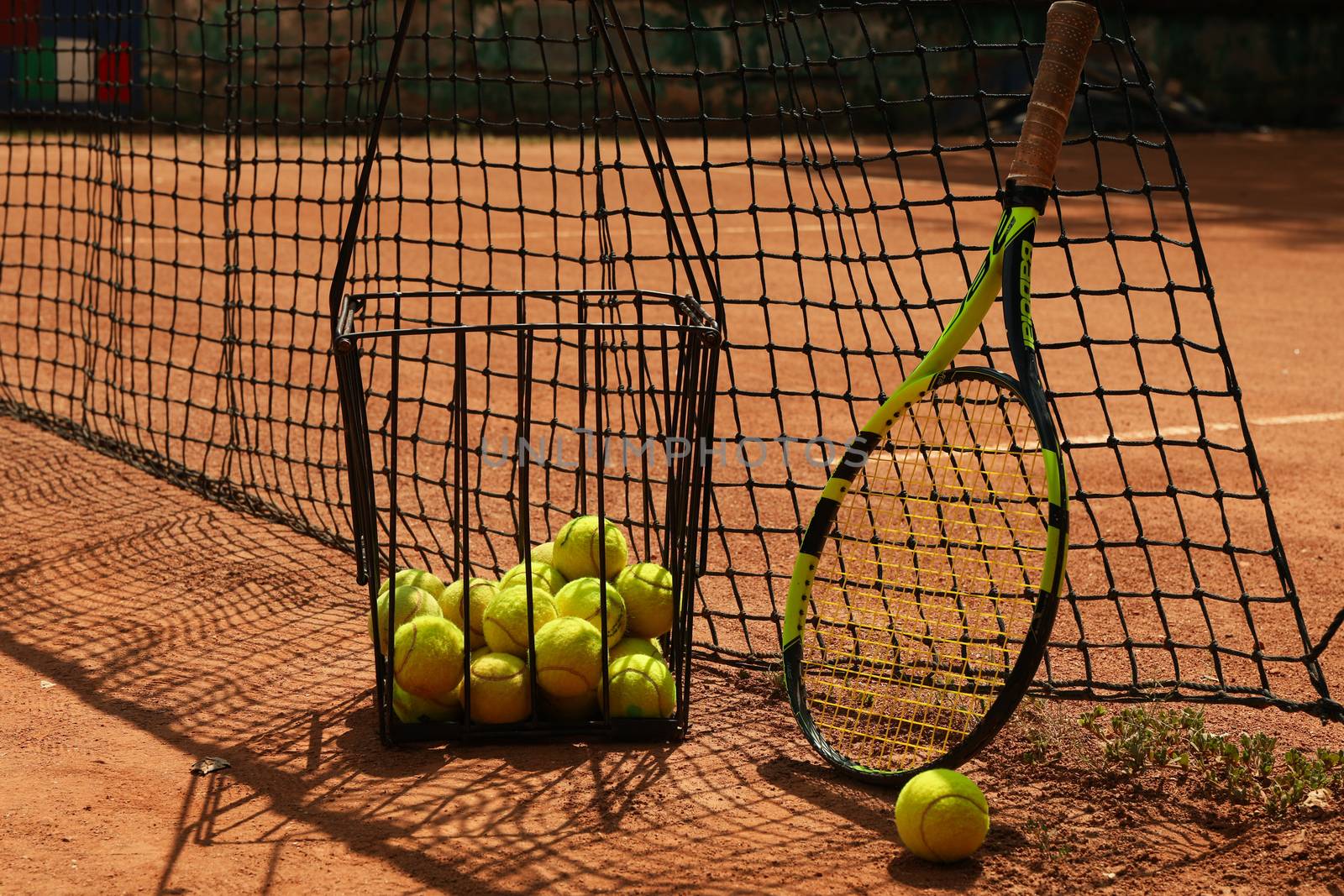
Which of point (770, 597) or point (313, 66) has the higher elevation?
point (313, 66)

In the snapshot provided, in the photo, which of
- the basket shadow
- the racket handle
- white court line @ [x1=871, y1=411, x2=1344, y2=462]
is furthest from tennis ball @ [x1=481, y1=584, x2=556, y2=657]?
white court line @ [x1=871, y1=411, x2=1344, y2=462]

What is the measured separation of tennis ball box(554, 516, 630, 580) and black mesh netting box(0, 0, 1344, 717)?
0.54 meters

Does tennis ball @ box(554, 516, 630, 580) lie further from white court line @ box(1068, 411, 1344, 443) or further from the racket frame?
white court line @ box(1068, 411, 1344, 443)

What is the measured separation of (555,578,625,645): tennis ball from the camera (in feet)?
10.1

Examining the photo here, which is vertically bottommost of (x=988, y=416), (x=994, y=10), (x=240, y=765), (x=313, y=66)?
(x=240, y=765)

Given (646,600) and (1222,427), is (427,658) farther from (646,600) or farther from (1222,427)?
(1222,427)

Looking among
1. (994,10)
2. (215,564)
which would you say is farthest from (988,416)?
(994,10)


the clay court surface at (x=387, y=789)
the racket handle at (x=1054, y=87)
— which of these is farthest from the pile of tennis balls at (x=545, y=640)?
the racket handle at (x=1054, y=87)

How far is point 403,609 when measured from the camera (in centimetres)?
305

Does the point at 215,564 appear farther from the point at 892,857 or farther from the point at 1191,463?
the point at 1191,463

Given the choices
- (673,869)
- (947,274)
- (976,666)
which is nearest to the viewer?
(673,869)

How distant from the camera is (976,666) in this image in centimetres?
320

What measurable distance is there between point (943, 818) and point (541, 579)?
1124 mm

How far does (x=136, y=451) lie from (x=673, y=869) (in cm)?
353
